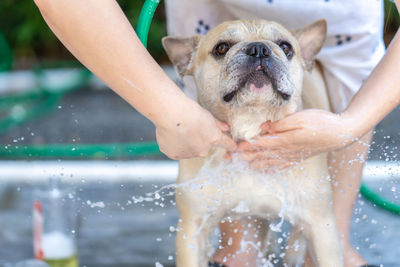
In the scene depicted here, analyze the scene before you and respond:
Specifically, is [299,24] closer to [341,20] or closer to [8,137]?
[341,20]

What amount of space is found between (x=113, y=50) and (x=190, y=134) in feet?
0.90

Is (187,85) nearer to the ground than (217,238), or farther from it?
farther from it

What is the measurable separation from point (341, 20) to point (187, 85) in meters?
0.57

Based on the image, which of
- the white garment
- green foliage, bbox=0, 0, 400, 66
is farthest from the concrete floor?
green foliage, bbox=0, 0, 400, 66

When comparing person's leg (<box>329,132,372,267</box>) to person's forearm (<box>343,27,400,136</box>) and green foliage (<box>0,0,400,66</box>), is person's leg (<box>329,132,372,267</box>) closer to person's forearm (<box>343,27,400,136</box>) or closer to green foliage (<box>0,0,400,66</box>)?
person's forearm (<box>343,27,400,136</box>)

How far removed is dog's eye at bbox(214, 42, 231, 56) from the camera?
5.96ft

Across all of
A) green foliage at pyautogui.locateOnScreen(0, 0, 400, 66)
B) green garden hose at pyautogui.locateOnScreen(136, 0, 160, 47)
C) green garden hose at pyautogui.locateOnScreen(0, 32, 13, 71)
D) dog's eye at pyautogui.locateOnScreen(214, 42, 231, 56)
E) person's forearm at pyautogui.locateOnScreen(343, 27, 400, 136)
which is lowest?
person's forearm at pyautogui.locateOnScreen(343, 27, 400, 136)

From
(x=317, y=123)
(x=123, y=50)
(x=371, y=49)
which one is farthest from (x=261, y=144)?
(x=371, y=49)

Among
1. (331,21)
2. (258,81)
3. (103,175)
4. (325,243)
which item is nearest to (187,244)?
(325,243)

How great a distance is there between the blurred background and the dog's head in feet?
1.27

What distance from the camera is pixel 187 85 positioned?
2.24 m

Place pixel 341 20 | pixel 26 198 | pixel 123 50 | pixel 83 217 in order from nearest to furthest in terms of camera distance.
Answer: pixel 123 50, pixel 341 20, pixel 83 217, pixel 26 198

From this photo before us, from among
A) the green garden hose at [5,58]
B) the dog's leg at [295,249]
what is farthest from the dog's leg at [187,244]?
the green garden hose at [5,58]

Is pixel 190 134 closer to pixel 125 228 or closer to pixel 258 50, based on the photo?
pixel 258 50
